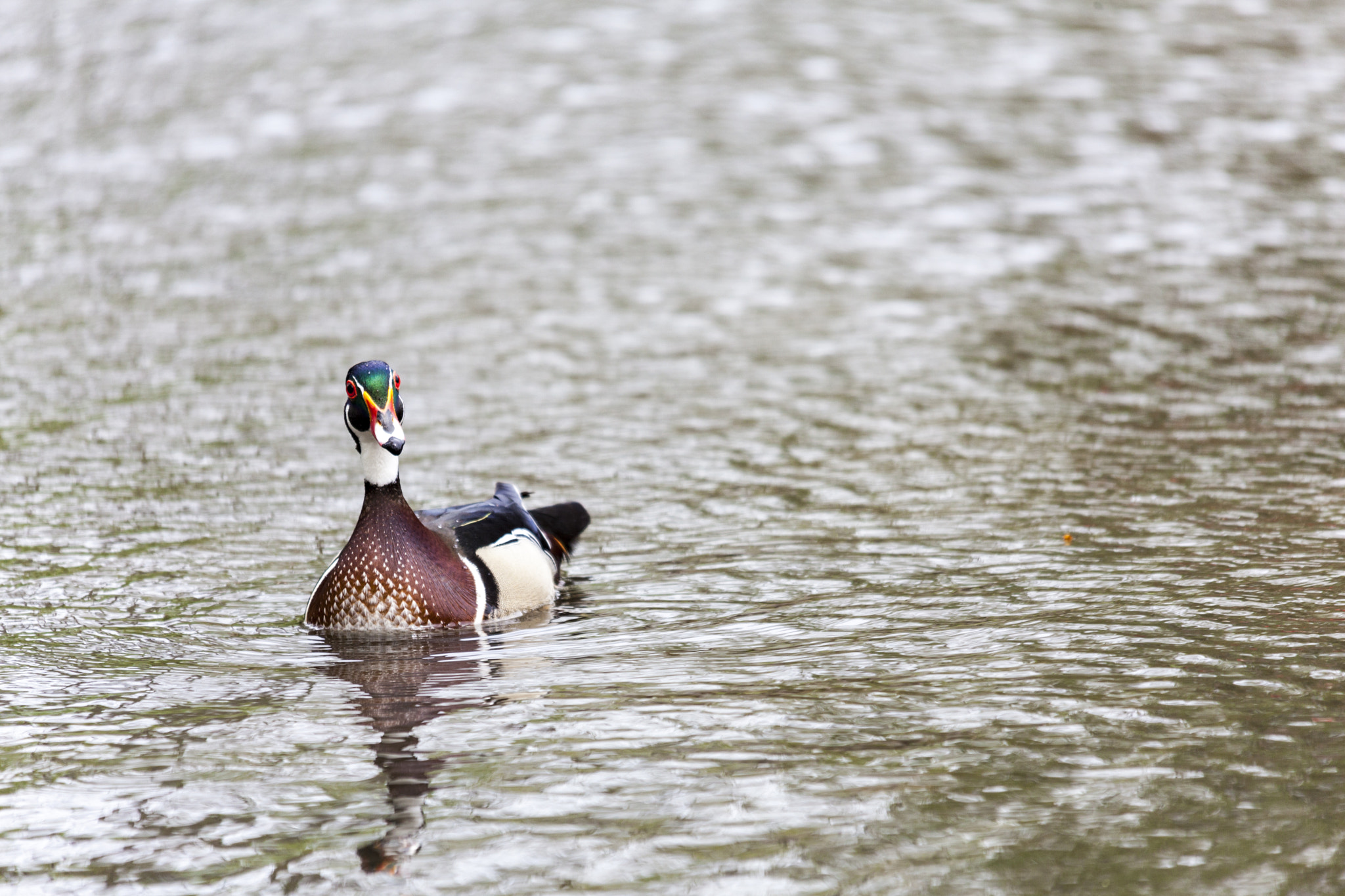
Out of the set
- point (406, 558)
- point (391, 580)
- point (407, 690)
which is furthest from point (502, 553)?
point (407, 690)

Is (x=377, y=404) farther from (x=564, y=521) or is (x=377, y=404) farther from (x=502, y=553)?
(x=564, y=521)

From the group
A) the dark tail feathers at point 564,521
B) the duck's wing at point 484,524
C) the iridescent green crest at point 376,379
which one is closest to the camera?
the iridescent green crest at point 376,379

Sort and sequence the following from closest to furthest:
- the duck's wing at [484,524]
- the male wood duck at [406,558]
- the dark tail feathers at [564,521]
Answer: the male wood duck at [406,558], the duck's wing at [484,524], the dark tail feathers at [564,521]

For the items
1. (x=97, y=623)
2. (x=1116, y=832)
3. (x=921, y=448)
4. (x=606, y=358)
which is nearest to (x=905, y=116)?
(x=606, y=358)

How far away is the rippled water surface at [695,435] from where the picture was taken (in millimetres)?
6820

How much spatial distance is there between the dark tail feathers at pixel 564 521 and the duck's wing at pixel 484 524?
0.12 meters

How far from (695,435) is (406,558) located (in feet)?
12.5

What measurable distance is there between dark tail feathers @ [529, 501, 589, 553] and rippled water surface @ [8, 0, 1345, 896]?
0.30 m

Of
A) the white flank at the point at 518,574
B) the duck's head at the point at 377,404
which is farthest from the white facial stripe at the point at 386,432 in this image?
the white flank at the point at 518,574

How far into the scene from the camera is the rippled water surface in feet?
22.4

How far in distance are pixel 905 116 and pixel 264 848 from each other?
16.7 meters

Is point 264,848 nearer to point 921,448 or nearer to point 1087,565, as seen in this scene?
point 1087,565

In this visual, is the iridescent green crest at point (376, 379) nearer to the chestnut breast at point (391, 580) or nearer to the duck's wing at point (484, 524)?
the chestnut breast at point (391, 580)

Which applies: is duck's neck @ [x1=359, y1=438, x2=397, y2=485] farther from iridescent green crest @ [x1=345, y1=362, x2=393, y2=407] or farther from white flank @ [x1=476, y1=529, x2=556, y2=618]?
white flank @ [x1=476, y1=529, x2=556, y2=618]
